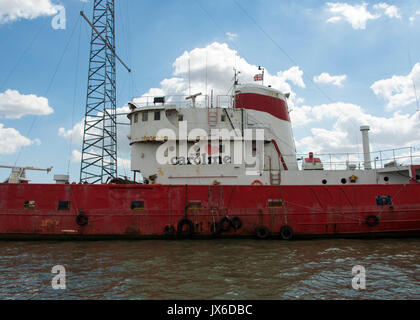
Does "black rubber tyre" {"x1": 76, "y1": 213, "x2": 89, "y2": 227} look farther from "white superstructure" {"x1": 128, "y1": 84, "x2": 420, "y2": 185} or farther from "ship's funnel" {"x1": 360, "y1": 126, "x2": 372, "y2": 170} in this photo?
"ship's funnel" {"x1": 360, "y1": 126, "x2": 372, "y2": 170}

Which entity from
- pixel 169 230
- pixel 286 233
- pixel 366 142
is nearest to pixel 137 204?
pixel 169 230

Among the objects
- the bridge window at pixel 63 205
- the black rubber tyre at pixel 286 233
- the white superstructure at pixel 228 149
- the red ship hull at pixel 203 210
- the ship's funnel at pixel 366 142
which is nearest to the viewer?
the black rubber tyre at pixel 286 233

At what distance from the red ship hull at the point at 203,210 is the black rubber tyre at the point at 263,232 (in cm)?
14

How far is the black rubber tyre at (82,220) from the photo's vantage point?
40.0 feet

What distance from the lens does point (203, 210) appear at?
12461mm

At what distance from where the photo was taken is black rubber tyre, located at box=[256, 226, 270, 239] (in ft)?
39.3

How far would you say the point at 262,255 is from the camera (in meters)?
9.27

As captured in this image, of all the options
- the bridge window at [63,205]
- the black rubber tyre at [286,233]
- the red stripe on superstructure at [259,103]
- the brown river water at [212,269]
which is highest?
the red stripe on superstructure at [259,103]

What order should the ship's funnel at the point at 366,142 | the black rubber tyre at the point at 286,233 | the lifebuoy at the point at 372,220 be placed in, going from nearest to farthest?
the black rubber tyre at the point at 286,233
the lifebuoy at the point at 372,220
the ship's funnel at the point at 366,142

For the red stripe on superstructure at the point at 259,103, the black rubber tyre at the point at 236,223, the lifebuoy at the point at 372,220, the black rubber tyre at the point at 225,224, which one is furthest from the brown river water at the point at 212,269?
the red stripe on superstructure at the point at 259,103

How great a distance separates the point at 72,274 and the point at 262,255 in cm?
571

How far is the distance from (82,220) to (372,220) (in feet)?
42.3

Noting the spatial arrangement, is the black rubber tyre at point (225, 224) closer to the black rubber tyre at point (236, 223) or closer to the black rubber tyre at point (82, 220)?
the black rubber tyre at point (236, 223)

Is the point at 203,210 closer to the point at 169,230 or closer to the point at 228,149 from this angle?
the point at 169,230
